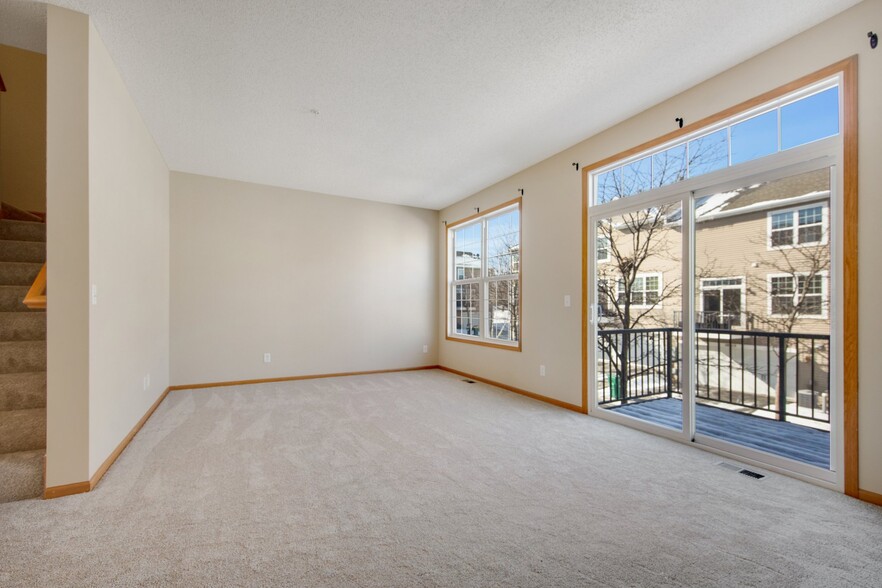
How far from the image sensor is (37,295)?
2.29 m

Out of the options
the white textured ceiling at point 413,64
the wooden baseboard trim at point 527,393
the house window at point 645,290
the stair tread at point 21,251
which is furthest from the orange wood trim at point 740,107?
the stair tread at point 21,251

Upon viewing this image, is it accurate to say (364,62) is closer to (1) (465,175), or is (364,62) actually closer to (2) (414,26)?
(2) (414,26)

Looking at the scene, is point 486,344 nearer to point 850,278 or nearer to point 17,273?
point 850,278

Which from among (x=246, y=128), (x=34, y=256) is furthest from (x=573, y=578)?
(x=34, y=256)

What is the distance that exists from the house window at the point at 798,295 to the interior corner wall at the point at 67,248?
4.24m

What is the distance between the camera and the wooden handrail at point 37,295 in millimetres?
2250

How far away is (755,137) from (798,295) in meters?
1.10

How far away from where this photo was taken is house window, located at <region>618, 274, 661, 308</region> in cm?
338

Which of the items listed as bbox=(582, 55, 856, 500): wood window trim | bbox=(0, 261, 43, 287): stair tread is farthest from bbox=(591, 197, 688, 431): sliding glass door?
bbox=(0, 261, 43, 287): stair tread

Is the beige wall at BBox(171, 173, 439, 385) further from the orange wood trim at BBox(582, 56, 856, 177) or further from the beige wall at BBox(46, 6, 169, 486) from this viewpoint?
the orange wood trim at BBox(582, 56, 856, 177)

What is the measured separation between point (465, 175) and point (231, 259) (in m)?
3.23

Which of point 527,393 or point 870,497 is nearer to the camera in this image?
point 870,497

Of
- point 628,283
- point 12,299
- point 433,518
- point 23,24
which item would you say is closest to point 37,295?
point 12,299

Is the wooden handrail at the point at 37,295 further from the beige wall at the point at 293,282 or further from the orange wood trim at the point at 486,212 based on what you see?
the orange wood trim at the point at 486,212
